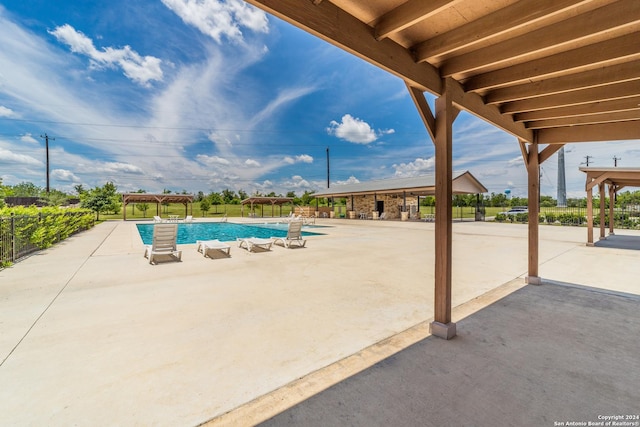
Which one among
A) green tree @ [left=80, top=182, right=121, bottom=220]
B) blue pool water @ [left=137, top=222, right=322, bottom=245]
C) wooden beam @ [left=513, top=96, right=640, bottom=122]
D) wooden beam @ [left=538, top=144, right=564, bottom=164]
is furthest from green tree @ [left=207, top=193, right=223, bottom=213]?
wooden beam @ [left=513, top=96, right=640, bottom=122]

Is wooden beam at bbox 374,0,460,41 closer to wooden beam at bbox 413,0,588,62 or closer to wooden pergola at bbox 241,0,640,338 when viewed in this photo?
wooden pergola at bbox 241,0,640,338

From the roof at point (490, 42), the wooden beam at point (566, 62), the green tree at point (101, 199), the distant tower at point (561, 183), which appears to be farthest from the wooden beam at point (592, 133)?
the distant tower at point (561, 183)

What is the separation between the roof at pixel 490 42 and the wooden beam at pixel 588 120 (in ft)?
0.64

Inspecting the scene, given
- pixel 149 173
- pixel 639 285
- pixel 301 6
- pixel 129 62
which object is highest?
pixel 129 62

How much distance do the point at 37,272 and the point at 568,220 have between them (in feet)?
87.6

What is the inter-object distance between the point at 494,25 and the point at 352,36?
1.19 metres

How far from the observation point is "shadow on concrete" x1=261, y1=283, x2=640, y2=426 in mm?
1738

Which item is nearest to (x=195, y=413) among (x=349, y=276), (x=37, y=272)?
(x=349, y=276)

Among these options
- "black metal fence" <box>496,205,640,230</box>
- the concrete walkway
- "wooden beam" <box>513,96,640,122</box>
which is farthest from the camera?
"black metal fence" <box>496,205,640,230</box>

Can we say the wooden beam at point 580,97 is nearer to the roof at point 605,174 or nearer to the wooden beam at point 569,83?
the wooden beam at point 569,83

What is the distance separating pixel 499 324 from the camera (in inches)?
125

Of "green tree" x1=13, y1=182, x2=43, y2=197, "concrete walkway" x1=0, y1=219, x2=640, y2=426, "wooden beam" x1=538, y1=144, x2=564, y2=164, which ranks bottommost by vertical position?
"concrete walkway" x1=0, y1=219, x2=640, y2=426

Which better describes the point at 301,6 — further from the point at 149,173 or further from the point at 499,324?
the point at 149,173

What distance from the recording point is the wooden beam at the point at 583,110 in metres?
3.52
